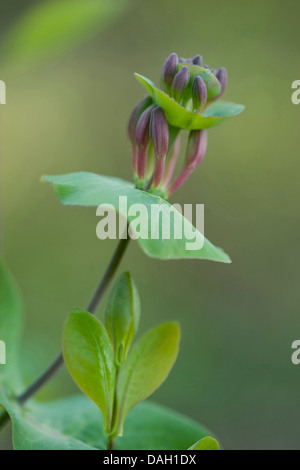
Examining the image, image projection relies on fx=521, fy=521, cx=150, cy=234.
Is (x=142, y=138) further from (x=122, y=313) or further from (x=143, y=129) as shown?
(x=122, y=313)

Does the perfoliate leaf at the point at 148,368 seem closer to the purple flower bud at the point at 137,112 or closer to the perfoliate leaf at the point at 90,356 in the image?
the perfoliate leaf at the point at 90,356

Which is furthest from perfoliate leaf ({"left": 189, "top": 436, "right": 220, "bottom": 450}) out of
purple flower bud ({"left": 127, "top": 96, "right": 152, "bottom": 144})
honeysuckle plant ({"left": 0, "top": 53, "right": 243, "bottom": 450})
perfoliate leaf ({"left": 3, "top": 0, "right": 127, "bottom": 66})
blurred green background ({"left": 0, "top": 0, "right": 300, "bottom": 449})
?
blurred green background ({"left": 0, "top": 0, "right": 300, "bottom": 449})

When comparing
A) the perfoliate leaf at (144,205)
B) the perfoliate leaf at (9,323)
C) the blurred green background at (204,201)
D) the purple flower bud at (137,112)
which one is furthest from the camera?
the blurred green background at (204,201)

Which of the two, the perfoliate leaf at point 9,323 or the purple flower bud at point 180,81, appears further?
the perfoliate leaf at point 9,323

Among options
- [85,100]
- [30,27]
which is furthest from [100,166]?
[30,27]

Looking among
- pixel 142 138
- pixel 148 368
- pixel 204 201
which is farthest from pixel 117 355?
pixel 204 201

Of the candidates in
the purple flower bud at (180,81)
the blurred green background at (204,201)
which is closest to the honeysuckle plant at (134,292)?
the purple flower bud at (180,81)
